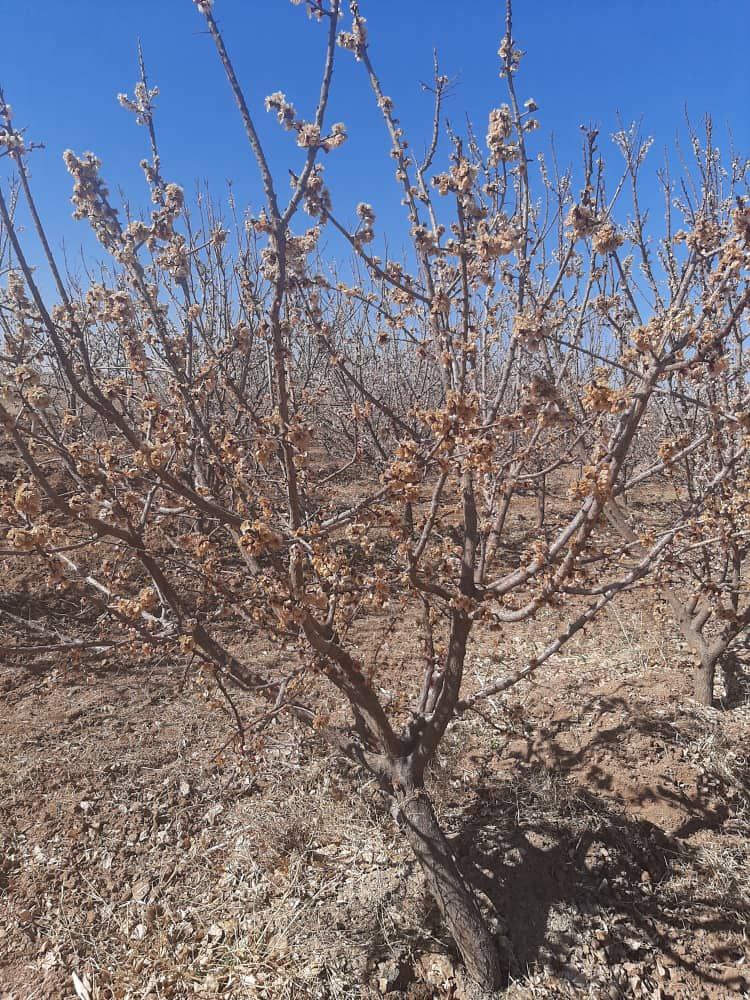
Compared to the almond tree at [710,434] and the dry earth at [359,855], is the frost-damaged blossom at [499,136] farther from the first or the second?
the dry earth at [359,855]

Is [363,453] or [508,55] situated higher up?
[508,55]

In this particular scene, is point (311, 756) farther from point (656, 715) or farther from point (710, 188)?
point (710, 188)

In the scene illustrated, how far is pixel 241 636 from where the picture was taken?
18.6ft

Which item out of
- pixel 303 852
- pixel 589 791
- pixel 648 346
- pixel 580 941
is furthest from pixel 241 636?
pixel 648 346

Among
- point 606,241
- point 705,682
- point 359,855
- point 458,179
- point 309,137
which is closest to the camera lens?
point 309,137

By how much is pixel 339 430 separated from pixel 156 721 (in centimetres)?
673

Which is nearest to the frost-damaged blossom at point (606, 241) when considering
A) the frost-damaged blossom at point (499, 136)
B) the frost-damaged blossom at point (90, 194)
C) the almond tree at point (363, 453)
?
the almond tree at point (363, 453)

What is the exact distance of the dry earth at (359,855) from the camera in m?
2.62

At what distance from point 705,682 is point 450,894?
2501mm

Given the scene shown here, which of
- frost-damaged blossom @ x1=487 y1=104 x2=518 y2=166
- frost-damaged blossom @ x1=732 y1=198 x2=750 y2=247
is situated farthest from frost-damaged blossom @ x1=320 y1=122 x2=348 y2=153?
frost-damaged blossom @ x1=732 y1=198 x2=750 y2=247

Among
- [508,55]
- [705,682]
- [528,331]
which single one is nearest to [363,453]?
[528,331]

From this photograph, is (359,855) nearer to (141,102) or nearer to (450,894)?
(450,894)

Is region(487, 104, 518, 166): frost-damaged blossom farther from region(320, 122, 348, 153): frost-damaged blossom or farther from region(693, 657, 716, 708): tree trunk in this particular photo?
region(693, 657, 716, 708): tree trunk

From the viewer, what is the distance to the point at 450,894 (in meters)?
2.58
